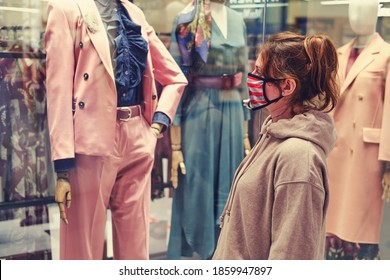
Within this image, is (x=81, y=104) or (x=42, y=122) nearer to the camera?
(x=81, y=104)

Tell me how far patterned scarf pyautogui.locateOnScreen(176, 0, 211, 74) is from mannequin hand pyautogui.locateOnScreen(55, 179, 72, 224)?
0.73m

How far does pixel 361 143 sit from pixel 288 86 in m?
0.95

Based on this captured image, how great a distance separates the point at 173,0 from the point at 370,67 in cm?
96

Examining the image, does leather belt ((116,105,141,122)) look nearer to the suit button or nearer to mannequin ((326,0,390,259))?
the suit button

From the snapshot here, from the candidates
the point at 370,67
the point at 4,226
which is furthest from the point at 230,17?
the point at 4,226

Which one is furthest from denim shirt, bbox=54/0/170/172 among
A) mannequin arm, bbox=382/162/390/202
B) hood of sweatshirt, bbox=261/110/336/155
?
mannequin arm, bbox=382/162/390/202

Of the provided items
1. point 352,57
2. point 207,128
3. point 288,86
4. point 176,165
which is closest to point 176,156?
point 176,165

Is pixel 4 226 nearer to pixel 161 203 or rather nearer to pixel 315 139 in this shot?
pixel 161 203

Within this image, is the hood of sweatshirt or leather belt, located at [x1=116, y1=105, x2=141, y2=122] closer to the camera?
the hood of sweatshirt

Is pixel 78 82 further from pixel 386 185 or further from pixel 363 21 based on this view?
pixel 386 185

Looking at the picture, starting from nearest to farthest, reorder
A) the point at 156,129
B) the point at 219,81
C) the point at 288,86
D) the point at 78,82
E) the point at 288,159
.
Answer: the point at 288,159 < the point at 288,86 < the point at 78,82 < the point at 156,129 < the point at 219,81

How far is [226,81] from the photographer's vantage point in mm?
2414

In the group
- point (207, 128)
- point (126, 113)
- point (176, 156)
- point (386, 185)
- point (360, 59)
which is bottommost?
point (386, 185)

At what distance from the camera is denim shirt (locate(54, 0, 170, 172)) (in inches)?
83.0
